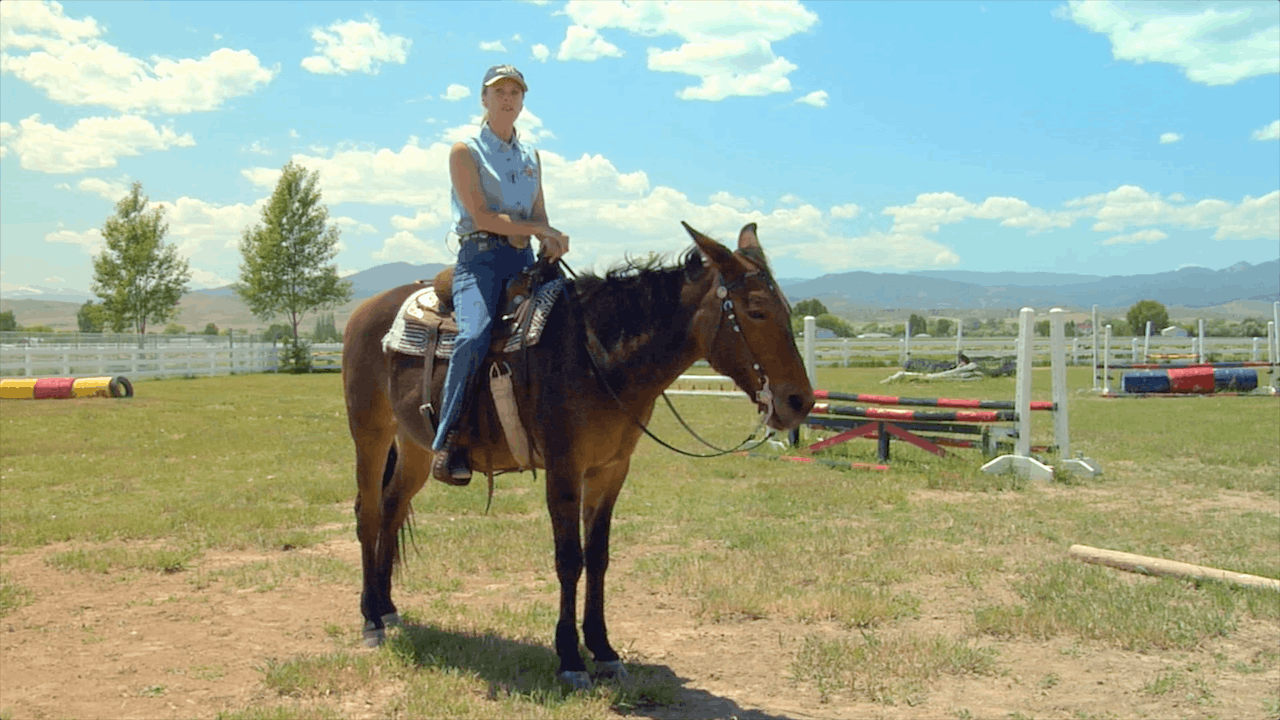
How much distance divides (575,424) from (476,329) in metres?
0.75

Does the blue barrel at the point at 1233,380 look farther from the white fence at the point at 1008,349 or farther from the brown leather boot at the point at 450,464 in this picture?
the brown leather boot at the point at 450,464

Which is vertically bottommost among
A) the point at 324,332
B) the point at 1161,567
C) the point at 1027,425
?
the point at 1161,567

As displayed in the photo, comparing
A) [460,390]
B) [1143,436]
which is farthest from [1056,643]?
[1143,436]

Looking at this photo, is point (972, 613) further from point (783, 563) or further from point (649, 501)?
point (649, 501)

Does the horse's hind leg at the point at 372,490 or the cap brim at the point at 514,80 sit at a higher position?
the cap brim at the point at 514,80

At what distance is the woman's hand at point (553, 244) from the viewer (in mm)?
4914

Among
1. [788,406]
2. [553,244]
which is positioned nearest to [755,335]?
[788,406]

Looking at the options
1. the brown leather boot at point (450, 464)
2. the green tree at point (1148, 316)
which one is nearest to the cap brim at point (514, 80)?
the brown leather boot at point (450, 464)

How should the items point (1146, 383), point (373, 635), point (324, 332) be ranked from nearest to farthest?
point (373, 635), point (1146, 383), point (324, 332)

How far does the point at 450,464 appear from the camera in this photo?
15.8ft

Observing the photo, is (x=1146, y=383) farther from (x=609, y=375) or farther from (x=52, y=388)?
(x=52, y=388)

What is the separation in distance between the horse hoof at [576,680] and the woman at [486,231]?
113cm

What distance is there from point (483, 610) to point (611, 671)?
5.01 ft

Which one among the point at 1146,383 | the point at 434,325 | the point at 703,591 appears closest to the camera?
the point at 434,325
